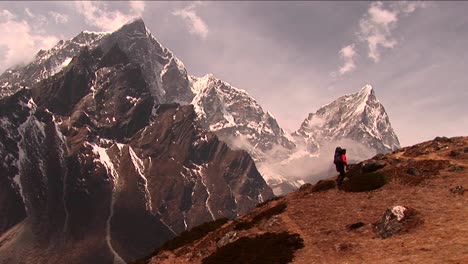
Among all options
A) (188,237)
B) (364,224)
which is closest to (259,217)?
(188,237)

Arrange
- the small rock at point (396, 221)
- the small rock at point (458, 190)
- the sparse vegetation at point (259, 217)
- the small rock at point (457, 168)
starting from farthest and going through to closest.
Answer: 1. the small rock at point (457, 168)
2. the sparse vegetation at point (259, 217)
3. the small rock at point (458, 190)
4. the small rock at point (396, 221)

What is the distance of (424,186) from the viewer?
162 feet

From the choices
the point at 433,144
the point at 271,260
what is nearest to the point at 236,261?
the point at 271,260

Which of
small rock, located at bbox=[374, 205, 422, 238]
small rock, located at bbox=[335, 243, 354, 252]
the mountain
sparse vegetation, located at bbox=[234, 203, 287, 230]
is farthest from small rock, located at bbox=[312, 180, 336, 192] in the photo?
small rock, located at bbox=[335, 243, 354, 252]

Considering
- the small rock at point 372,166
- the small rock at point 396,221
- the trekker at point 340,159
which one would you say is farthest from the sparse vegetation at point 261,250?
the small rock at point 372,166

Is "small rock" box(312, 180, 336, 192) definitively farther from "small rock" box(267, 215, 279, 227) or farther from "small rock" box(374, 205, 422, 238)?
"small rock" box(374, 205, 422, 238)

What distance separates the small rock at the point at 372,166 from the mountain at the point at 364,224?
0.14 m

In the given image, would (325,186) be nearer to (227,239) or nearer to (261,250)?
(227,239)

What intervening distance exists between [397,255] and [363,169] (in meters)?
28.4

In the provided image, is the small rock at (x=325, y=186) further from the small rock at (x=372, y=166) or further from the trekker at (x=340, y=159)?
the small rock at (x=372, y=166)

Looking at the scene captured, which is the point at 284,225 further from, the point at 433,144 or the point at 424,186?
the point at 433,144

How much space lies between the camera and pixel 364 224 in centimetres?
4231

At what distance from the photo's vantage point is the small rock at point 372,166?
59875mm

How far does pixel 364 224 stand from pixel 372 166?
1927cm
